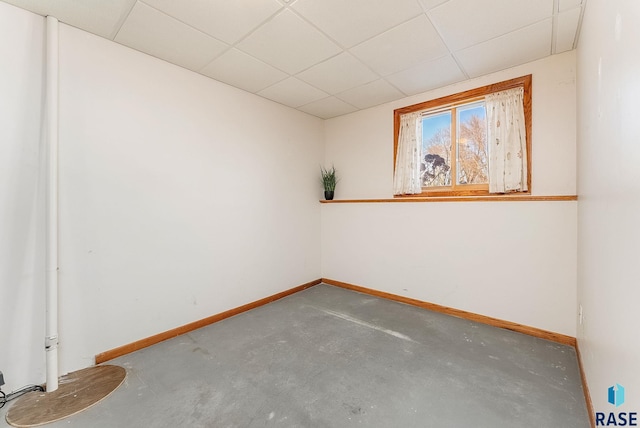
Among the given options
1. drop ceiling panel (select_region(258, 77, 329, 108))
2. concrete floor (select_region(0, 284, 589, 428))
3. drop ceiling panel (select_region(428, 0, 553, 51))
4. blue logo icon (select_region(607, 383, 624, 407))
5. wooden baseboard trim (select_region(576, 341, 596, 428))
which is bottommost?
concrete floor (select_region(0, 284, 589, 428))

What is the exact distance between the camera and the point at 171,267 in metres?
Answer: 2.47

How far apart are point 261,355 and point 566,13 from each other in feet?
11.1

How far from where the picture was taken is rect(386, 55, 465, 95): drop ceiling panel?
250cm

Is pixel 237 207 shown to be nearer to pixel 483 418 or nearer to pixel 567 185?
pixel 483 418

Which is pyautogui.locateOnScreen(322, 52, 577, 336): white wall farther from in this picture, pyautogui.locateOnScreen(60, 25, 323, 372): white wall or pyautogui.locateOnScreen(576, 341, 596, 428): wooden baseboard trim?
pyautogui.locateOnScreen(60, 25, 323, 372): white wall

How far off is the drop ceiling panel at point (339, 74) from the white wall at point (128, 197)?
82cm

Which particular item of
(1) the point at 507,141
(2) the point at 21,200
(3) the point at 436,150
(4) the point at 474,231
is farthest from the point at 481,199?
(2) the point at 21,200

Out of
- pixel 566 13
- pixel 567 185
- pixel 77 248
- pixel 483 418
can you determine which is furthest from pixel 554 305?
pixel 77 248

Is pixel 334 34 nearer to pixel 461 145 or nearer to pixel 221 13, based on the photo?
pixel 221 13

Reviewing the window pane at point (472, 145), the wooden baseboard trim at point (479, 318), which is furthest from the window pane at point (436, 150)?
the wooden baseboard trim at point (479, 318)

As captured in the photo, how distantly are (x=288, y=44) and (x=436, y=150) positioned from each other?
2097mm

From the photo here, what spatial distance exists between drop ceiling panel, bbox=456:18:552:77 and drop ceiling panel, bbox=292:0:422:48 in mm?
814

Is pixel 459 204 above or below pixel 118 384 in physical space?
above

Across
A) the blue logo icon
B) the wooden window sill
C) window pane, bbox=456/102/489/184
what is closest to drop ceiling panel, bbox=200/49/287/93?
the wooden window sill
